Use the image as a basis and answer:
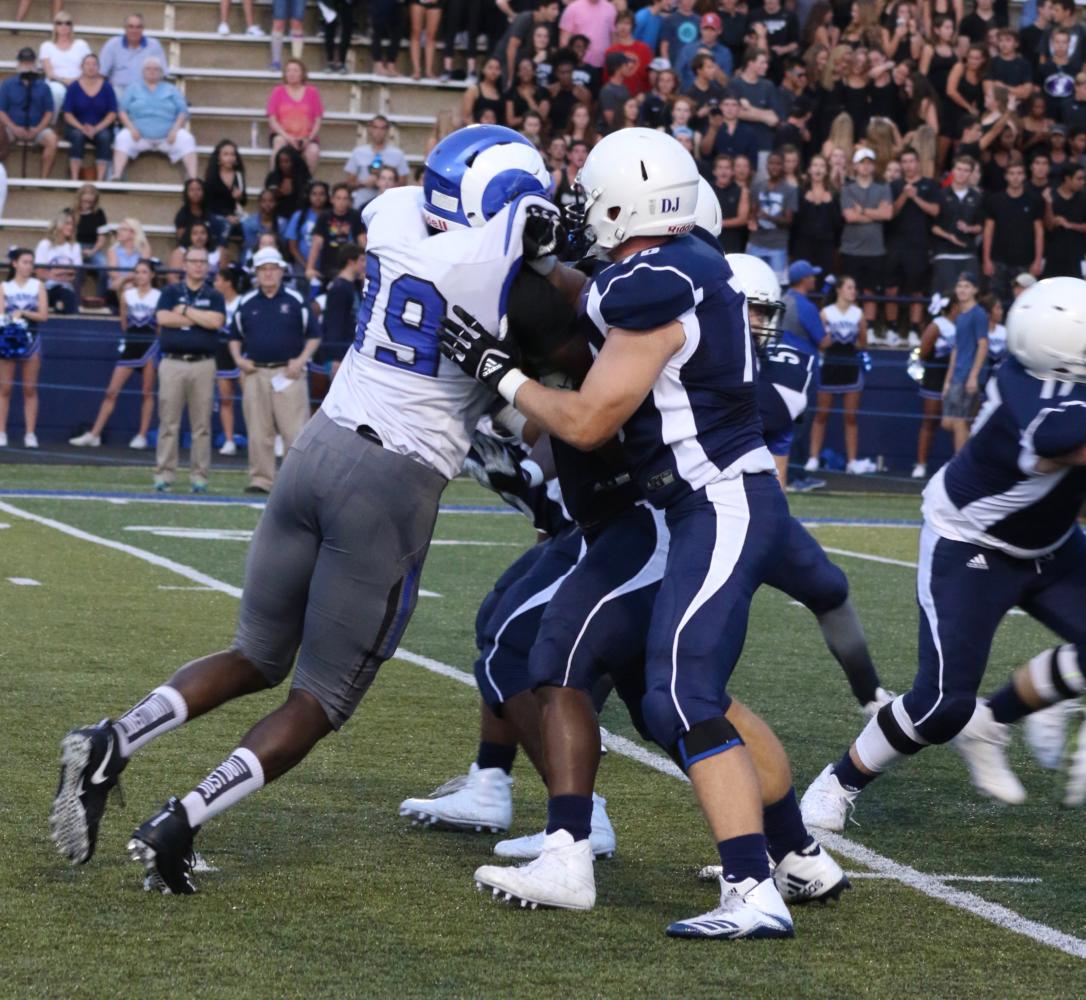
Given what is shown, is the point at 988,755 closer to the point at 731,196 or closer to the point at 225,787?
the point at 225,787

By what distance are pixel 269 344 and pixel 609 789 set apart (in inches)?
356

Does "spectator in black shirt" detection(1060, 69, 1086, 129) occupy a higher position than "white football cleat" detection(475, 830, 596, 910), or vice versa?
"spectator in black shirt" detection(1060, 69, 1086, 129)

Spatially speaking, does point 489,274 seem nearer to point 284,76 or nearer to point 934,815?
point 934,815

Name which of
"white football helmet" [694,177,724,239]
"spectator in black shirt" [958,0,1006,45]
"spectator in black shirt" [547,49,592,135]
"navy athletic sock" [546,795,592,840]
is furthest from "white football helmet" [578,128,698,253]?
"spectator in black shirt" [958,0,1006,45]

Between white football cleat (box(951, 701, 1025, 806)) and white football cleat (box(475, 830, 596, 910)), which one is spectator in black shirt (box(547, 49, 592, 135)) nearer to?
white football cleat (box(951, 701, 1025, 806))

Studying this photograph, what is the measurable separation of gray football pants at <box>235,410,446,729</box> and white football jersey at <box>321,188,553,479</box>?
6cm

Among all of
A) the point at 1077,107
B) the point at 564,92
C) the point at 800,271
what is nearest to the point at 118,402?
the point at 564,92

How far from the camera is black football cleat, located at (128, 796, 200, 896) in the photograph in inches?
159

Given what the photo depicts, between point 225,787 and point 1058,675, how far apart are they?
2.26 meters

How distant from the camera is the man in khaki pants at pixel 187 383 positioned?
14.3 meters

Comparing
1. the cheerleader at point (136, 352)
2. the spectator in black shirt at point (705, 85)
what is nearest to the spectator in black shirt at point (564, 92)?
the spectator in black shirt at point (705, 85)

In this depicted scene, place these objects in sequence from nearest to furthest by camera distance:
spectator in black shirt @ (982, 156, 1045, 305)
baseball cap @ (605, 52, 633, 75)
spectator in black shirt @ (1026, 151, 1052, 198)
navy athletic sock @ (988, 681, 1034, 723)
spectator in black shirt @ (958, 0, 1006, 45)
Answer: navy athletic sock @ (988, 681, 1034, 723) < spectator in black shirt @ (982, 156, 1045, 305) < spectator in black shirt @ (1026, 151, 1052, 198) < baseball cap @ (605, 52, 633, 75) < spectator in black shirt @ (958, 0, 1006, 45)

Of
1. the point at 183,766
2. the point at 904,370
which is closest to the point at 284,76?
the point at 904,370

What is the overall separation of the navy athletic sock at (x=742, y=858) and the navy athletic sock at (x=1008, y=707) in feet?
5.03
